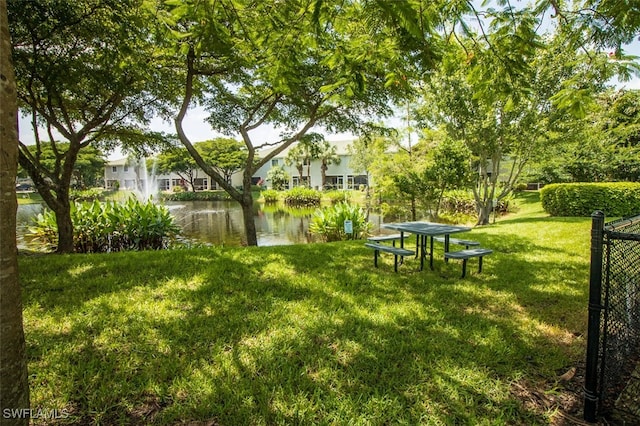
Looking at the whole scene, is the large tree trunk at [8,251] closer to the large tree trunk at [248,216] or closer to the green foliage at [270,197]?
the large tree trunk at [248,216]

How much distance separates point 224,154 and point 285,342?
37.6 metres

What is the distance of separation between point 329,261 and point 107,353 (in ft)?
12.4

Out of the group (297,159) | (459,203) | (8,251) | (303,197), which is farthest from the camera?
(297,159)

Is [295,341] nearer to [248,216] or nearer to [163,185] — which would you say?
[248,216]

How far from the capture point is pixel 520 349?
10.0 ft

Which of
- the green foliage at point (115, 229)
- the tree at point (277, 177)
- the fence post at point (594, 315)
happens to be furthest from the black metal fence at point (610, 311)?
the tree at point (277, 177)

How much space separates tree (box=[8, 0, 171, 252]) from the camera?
5.40m

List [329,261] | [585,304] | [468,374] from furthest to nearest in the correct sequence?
1. [329,261]
2. [585,304]
3. [468,374]

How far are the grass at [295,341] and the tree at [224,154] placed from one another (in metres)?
33.5

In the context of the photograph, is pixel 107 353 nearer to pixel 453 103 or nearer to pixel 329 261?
pixel 329 261

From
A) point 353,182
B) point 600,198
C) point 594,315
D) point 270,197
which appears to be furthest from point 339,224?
point 353,182

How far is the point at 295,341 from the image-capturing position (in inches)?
122

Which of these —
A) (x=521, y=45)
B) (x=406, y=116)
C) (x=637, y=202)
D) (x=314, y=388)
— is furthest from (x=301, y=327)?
(x=637, y=202)

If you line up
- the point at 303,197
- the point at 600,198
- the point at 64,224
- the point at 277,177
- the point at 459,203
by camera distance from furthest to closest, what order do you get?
the point at 277,177 → the point at 303,197 → the point at 459,203 → the point at 600,198 → the point at 64,224
